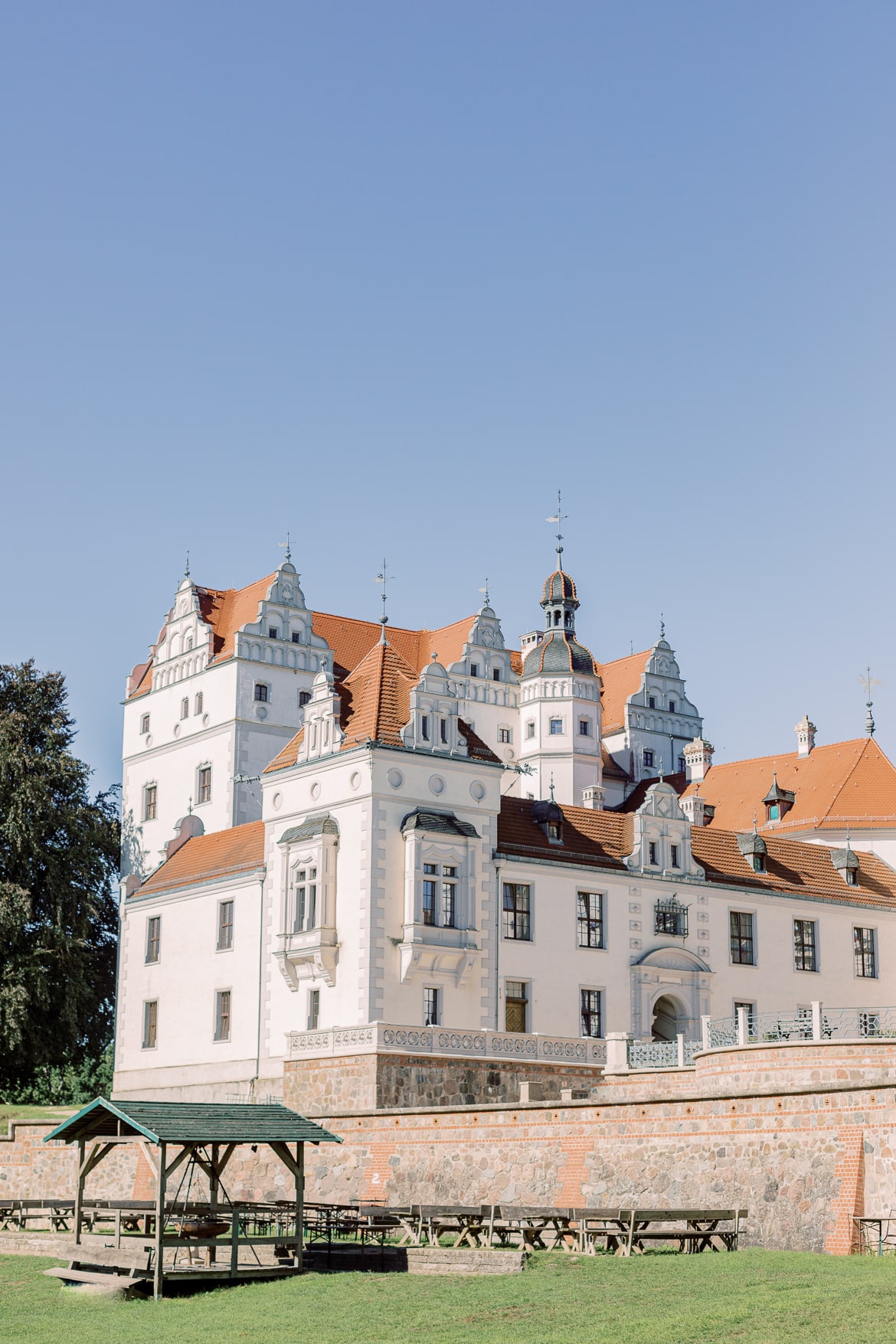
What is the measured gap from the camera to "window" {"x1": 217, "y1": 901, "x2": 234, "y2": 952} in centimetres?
4641

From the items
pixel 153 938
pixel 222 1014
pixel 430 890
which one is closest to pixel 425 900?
pixel 430 890

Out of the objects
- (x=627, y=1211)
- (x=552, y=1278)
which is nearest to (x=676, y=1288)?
(x=552, y=1278)

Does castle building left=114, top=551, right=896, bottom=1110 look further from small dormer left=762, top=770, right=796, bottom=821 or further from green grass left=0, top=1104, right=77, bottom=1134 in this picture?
green grass left=0, top=1104, right=77, bottom=1134

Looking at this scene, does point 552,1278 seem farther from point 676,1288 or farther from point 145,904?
point 145,904

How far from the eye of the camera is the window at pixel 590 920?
4581cm

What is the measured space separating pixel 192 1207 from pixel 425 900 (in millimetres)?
16172

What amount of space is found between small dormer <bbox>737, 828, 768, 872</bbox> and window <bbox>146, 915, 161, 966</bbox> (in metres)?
17.3

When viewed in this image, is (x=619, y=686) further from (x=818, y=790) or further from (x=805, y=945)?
(x=805, y=945)

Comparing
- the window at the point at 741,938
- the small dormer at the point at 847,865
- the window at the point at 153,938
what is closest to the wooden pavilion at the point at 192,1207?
the window at the point at 153,938

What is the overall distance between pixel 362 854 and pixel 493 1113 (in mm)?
12091

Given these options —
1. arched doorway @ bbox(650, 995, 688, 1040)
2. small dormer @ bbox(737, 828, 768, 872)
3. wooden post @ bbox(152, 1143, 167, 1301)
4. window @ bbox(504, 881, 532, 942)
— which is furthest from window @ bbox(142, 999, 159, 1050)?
wooden post @ bbox(152, 1143, 167, 1301)

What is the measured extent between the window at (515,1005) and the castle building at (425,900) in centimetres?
6

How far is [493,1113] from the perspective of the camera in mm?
30812

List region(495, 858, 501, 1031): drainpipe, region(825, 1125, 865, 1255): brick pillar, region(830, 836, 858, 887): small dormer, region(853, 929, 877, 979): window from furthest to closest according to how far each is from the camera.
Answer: region(830, 836, 858, 887): small dormer, region(853, 929, 877, 979): window, region(495, 858, 501, 1031): drainpipe, region(825, 1125, 865, 1255): brick pillar
